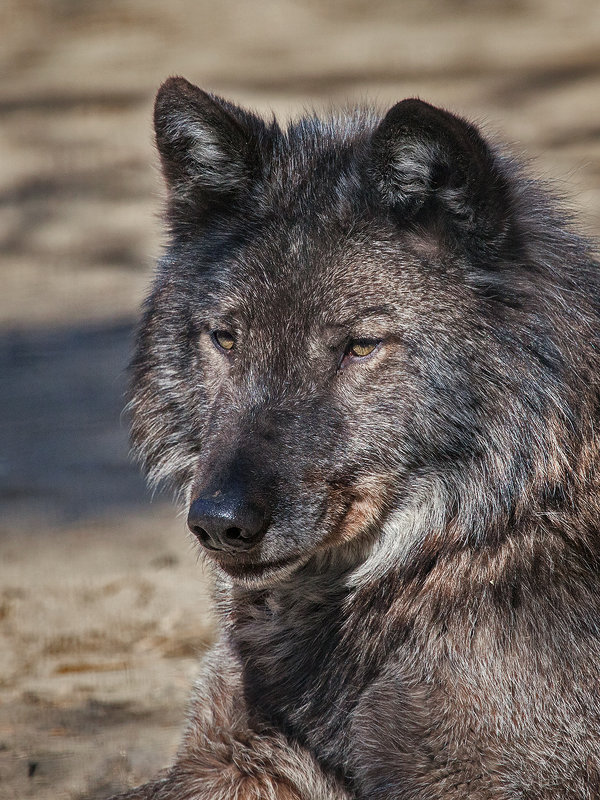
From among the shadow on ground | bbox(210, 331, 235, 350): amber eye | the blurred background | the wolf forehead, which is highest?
the wolf forehead

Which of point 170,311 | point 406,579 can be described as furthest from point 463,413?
point 170,311

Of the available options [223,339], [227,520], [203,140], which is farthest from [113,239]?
[227,520]

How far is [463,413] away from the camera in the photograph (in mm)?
3148

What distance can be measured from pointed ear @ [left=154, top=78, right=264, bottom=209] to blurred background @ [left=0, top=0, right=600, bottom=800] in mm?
414

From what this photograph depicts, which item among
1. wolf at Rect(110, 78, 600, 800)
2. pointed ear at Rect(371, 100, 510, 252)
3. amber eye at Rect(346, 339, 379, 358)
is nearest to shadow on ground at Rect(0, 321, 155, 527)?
wolf at Rect(110, 78, 600, 800)

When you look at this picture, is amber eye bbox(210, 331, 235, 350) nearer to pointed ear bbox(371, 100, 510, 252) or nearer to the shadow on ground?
pointed ear bbox(371, 100, 510, 252)

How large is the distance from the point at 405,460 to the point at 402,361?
0.27m

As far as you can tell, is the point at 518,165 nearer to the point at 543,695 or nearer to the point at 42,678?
the point at 543,695

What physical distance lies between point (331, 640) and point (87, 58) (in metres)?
8.90

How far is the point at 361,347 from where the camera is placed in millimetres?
3152

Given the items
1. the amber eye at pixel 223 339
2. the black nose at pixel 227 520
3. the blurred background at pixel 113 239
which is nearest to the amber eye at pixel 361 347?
the amber eye at pixel 223 339

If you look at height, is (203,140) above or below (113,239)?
above

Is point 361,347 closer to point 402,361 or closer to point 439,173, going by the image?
point 402,361

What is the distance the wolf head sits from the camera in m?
3.07
